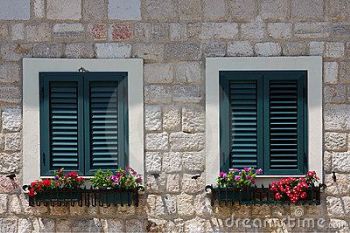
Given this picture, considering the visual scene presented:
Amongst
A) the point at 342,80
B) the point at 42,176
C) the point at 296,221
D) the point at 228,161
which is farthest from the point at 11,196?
the point at 342,80

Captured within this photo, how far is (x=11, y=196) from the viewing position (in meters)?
5.80

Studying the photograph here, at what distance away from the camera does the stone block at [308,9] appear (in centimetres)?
573

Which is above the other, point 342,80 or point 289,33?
point 289,33

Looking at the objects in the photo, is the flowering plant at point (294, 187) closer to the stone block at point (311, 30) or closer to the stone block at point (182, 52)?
the stone block at point (311, 30)

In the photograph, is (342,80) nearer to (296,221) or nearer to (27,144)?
(296,221)

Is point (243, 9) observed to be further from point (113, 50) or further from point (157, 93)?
point (113, 50)

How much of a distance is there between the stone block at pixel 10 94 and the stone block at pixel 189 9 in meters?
1.73

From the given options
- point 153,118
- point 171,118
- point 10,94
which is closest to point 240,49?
point 171,118

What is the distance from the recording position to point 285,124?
18.9ft

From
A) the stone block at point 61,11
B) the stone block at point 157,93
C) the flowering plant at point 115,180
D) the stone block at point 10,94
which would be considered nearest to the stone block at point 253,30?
the stone block at point 157,93

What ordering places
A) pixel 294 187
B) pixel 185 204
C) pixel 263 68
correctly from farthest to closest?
pixel 185 204 → pixel 263 68 → pixel 294 187

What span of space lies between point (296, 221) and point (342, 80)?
1427 millimetres

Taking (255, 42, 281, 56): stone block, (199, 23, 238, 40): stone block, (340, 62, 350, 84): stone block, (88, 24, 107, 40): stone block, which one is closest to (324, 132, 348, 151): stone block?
(340, 62, 350, 84): stone block

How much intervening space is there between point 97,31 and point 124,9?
1.09 feet
